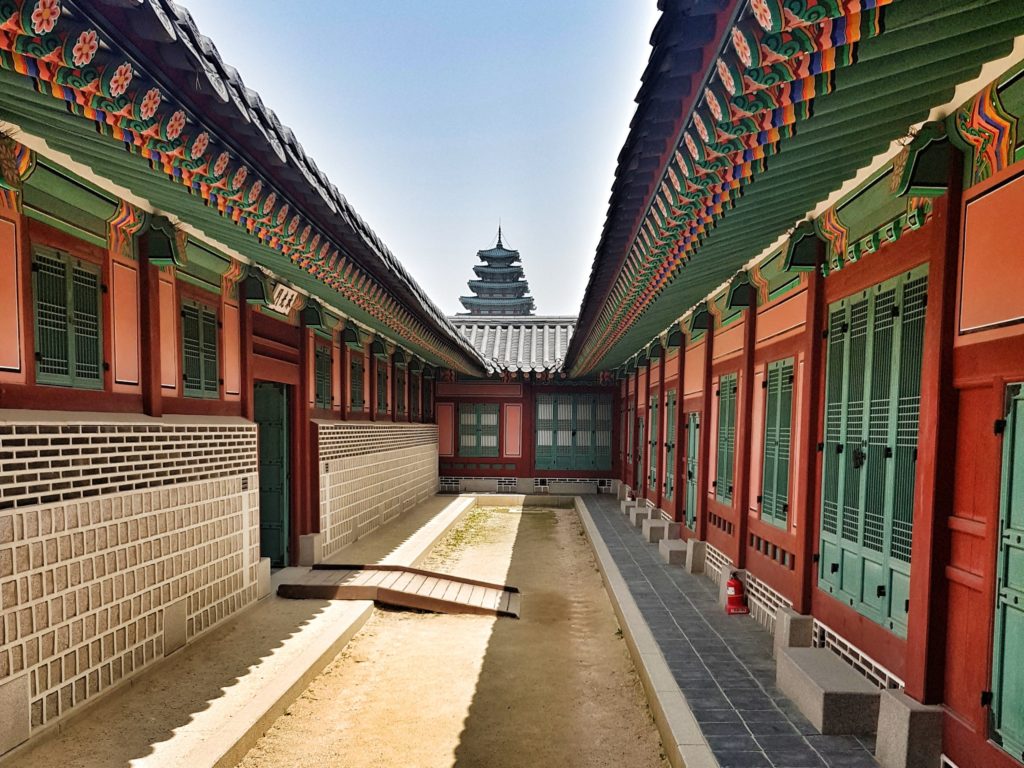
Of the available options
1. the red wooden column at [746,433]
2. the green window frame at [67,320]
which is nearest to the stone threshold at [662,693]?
the red wooden column at [746,433]

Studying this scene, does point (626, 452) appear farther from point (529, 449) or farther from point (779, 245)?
point (779, 245)

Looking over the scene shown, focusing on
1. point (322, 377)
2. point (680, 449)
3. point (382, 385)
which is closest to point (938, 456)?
point (680, 449)

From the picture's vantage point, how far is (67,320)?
168 inches

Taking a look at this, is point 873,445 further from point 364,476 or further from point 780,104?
point 364,476

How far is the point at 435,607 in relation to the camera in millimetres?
7602

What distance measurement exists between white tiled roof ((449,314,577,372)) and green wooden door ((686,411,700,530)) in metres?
7.57

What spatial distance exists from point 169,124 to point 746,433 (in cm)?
614

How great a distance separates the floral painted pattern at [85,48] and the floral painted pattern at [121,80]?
0.48 feet

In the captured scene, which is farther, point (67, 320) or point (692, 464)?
point (692, 464)

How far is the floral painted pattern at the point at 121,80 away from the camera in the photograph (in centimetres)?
243

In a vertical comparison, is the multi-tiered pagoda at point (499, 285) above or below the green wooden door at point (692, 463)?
above

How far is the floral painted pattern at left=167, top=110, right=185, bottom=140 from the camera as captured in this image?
287 centimetres

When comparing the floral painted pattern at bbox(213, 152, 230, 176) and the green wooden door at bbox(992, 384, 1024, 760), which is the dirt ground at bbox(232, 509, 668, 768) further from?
the floral painted pattern at bbox(213, 152, 230, 176)

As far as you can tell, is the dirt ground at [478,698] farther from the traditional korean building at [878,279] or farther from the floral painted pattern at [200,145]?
the floral painted pattern at [200,145]
